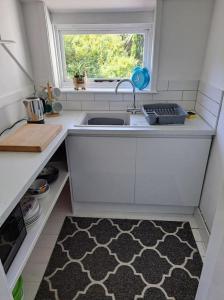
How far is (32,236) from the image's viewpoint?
3.51 feet

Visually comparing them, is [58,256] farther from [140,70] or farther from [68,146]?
[140,70]

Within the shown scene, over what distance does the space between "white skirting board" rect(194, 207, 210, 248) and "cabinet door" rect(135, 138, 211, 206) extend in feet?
0.30

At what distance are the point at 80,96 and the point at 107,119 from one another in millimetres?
332

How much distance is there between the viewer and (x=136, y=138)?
1.55m

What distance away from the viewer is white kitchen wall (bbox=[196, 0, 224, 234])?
1411mm

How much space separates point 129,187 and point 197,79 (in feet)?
3.64

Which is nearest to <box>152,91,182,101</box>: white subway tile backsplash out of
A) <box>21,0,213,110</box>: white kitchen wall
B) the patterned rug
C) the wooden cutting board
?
<box>21,0,213,110</box>: white kitchen wall

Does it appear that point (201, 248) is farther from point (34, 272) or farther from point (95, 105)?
point (95, 105)

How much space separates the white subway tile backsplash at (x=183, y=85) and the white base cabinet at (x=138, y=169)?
1.93 ft

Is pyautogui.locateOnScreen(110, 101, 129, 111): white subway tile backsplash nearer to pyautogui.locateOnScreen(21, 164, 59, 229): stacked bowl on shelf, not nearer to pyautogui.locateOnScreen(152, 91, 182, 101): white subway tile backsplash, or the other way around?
pyautogui.locateOnScreen(152, 91, 182, 101): white subway tile backsplash

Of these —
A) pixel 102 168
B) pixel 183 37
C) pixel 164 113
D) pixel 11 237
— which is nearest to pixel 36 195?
pixel 11 237

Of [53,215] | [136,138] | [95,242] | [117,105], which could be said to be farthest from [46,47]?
[95,242]

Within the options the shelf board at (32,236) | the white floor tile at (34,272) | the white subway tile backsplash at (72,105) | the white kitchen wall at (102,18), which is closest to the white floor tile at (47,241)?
the white floor tile at (34,272)

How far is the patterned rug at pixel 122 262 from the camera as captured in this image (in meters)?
1.27
